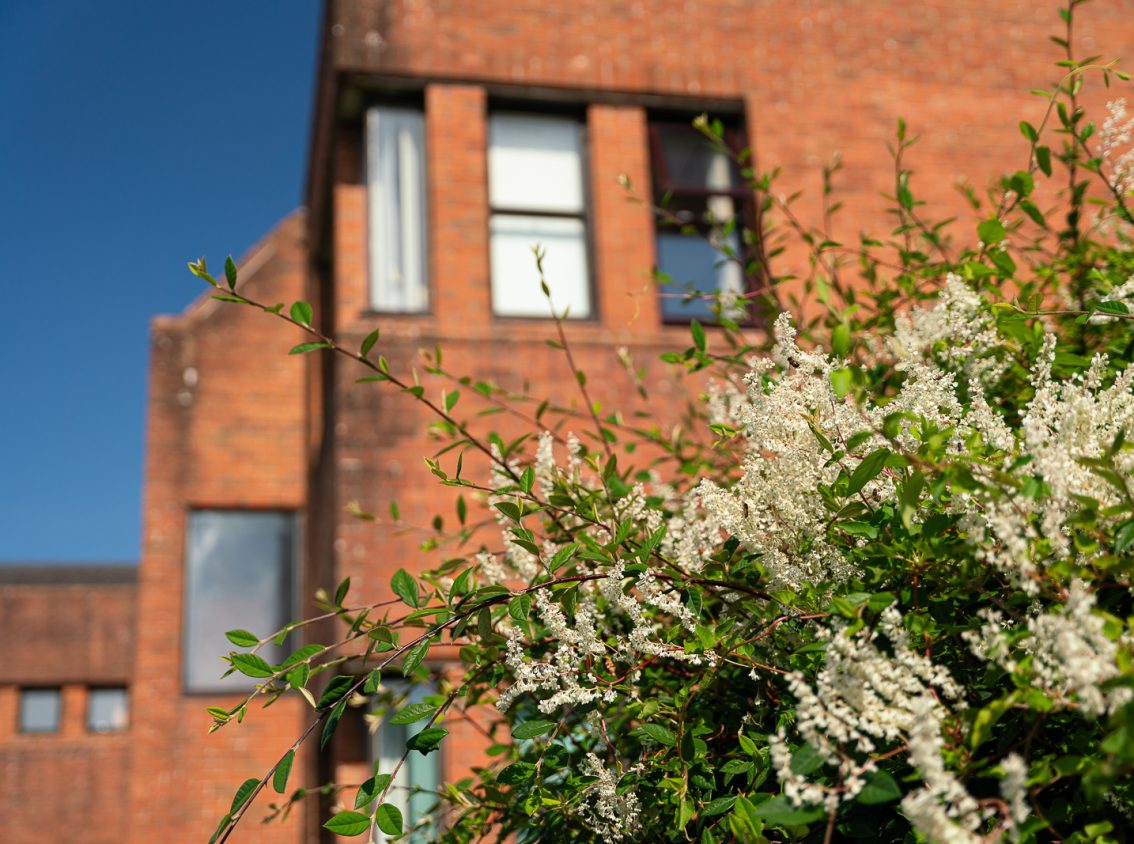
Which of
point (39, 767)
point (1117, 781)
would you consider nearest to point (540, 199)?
point (1117, 781)

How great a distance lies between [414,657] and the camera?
211cm

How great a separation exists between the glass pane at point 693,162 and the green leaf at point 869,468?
6924mm

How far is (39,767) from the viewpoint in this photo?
→ 81.7 feet

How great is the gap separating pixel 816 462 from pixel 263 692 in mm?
1130

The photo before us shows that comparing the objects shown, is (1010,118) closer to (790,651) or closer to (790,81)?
(790,81)

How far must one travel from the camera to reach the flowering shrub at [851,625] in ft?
5.53

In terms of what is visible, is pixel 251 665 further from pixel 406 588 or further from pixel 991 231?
pixel 991 231

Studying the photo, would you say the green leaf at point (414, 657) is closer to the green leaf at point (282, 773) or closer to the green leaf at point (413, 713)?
the green leaf at point (413, 713)

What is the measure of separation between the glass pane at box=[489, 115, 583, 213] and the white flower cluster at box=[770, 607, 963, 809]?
6.75 meters

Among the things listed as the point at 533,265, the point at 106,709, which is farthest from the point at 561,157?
the point at 106,709

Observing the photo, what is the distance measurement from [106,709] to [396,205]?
21.8 metres

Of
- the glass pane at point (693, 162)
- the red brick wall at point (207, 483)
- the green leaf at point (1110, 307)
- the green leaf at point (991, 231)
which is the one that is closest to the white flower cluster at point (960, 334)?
the green leaf at point (991, 231)

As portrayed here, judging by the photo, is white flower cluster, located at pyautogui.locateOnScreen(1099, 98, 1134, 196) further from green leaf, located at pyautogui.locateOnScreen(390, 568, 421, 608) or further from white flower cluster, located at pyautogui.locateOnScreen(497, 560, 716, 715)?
green leaf, located at pyautogui.locateOnScreen(390, 568, 421, 608)

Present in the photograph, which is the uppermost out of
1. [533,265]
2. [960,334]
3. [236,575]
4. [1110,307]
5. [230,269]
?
[533,265]
